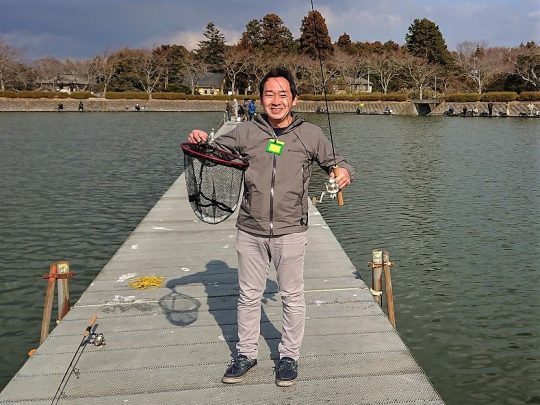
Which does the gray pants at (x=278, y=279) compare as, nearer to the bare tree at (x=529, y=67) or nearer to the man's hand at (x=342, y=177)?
the man's hand at (x=342, y=177)

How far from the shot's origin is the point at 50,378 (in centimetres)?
466

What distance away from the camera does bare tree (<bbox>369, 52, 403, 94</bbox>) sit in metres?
91.4

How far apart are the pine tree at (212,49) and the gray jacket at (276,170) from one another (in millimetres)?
107929

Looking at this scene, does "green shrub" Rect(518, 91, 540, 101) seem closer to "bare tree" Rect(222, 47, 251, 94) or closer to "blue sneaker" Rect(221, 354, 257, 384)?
"bare tree" Rect(222, 47, 251, 94)

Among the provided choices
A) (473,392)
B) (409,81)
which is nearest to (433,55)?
(409,81)

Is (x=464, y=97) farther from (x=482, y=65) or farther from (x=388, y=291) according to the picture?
(x=388, y=291)

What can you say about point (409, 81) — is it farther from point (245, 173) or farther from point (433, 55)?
point (245, 173)

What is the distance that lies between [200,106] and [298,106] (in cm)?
1712

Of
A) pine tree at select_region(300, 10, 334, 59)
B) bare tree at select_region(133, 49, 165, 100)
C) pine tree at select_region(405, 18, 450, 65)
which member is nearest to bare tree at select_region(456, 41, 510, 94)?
pine tree at select_region(405, 18, 450, 65)

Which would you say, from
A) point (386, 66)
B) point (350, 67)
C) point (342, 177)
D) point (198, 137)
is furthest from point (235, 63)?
point (342, 177)

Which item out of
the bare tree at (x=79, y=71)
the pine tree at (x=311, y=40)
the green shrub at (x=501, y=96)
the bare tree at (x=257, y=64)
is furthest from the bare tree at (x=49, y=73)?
the green shrub at (x=501, y=96)

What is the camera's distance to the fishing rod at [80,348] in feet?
14.6

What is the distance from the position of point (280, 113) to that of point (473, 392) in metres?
4.52

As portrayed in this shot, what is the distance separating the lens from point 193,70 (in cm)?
10250
